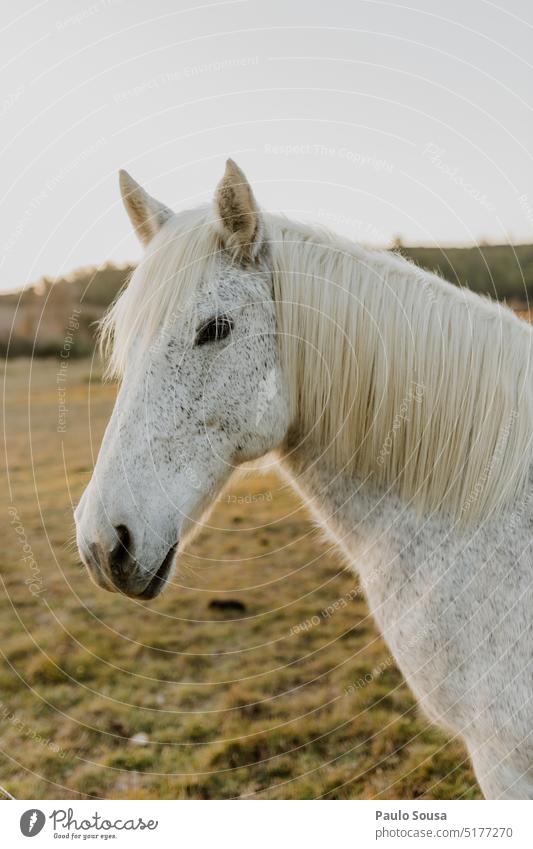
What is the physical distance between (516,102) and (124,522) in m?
2.55

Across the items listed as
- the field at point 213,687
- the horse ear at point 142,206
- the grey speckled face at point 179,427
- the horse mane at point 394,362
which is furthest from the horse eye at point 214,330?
the field at point 213,687

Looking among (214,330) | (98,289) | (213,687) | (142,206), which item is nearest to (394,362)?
(214,330)

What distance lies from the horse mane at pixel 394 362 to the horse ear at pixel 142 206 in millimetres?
91

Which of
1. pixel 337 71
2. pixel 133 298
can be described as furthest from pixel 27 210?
pixel 337 71

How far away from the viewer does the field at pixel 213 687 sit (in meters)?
3.03

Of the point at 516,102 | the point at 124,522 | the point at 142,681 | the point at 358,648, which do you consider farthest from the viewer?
the point at 358,648

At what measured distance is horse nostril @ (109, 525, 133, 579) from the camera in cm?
165

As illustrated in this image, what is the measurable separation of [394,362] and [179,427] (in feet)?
2.14

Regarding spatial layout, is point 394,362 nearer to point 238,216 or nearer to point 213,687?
point 238,216

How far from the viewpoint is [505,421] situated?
1794 millimetres

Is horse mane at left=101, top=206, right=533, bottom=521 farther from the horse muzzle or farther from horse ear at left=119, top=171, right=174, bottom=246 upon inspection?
the horse muzzle

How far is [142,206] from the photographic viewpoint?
1.95 m

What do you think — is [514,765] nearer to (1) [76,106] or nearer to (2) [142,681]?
(2) [142,681]

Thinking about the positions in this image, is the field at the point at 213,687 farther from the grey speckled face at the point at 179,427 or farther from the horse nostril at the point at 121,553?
the horse nostril at the point at 121,553
